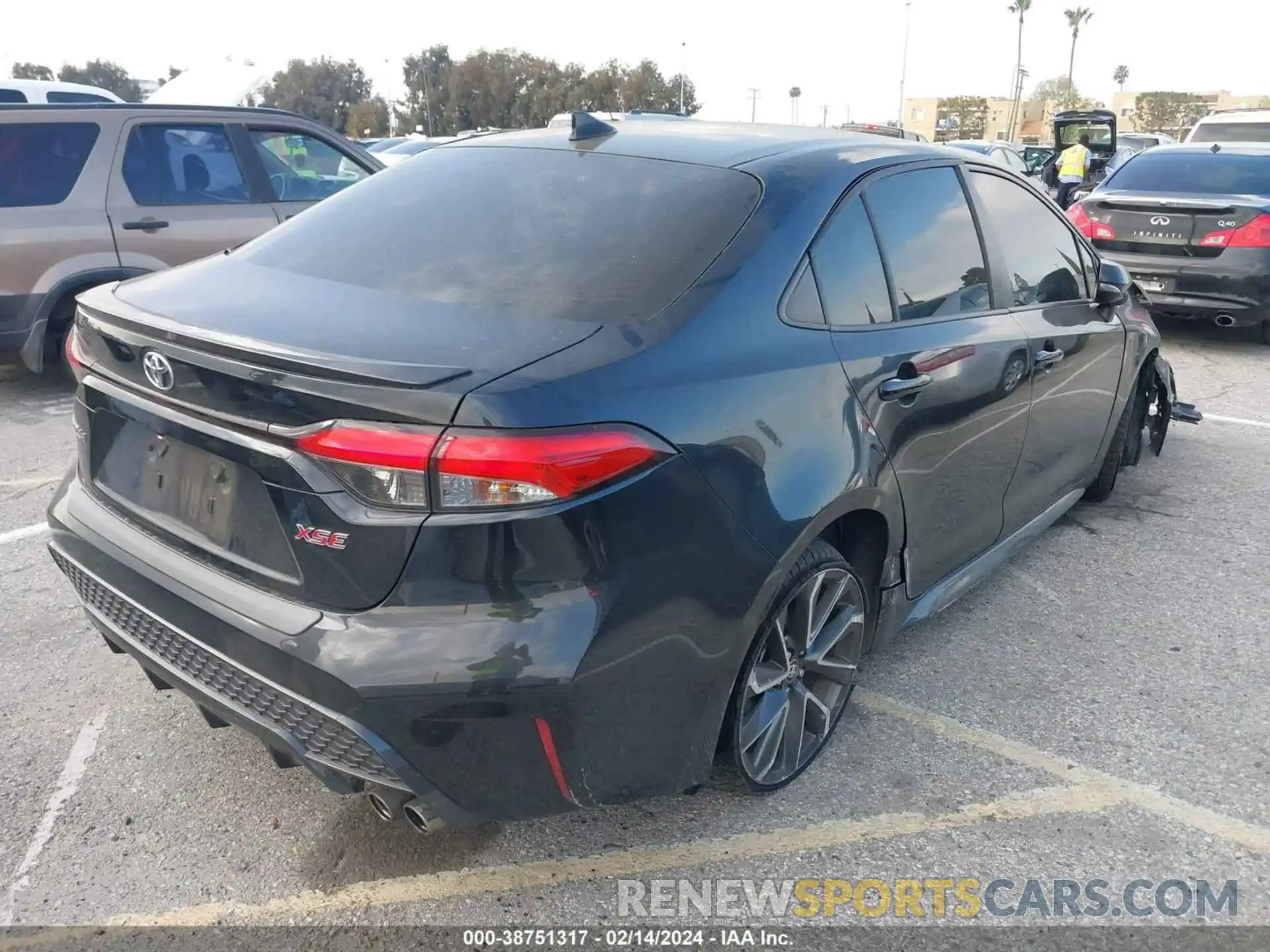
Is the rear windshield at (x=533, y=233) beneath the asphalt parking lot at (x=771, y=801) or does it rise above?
above

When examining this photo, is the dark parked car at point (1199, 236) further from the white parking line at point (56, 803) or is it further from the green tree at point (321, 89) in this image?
the green tree at point (321, 89)

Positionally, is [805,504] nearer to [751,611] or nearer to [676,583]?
[751,611]

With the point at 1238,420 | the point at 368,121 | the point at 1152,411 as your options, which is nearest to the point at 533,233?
the point at 1152,411

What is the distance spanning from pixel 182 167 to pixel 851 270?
17.7 ft

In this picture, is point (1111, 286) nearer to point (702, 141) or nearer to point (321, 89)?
point (702, 141)

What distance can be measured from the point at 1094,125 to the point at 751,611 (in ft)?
60.0

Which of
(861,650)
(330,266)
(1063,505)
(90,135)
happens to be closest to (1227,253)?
(1063,505)

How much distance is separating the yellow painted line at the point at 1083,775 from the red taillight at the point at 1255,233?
21.2 ft

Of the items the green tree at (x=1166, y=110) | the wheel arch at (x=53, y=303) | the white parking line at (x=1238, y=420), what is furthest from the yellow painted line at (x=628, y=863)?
the green tree at (x=1166, y=110)

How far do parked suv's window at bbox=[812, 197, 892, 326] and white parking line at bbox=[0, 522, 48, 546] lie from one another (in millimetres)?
3415

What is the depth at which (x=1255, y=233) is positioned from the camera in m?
7.68

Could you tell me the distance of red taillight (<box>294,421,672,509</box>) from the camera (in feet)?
6.06

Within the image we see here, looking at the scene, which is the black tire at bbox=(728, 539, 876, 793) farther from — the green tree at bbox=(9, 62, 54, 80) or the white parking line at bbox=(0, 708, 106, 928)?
the green tree at bbox=(9, 62, 54, 80)

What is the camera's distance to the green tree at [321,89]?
7600 centimetres
